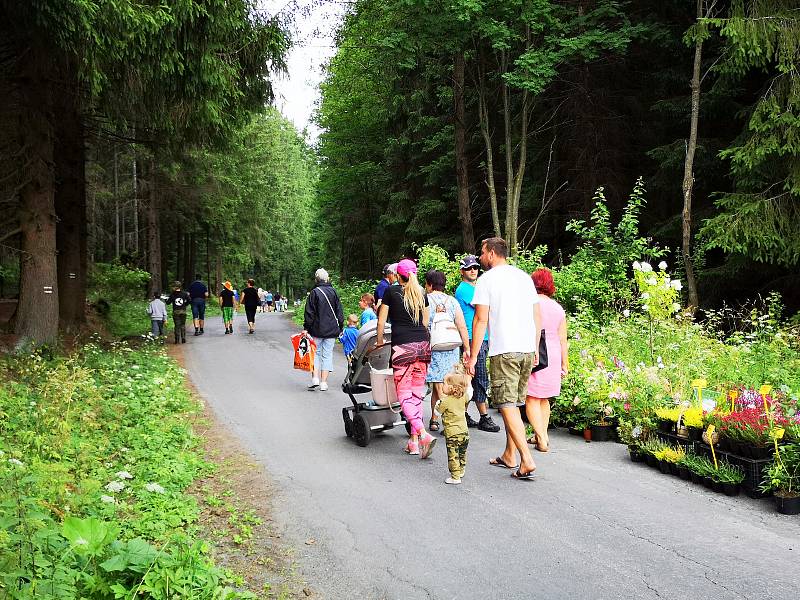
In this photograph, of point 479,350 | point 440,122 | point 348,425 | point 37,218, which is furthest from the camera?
point 440,122

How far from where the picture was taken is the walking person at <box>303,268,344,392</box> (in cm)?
1152

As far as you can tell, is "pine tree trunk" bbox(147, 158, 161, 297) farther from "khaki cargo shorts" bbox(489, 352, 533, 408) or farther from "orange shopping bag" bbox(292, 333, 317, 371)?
"khaki cargo shorts" bbox(489, 352, 533, 408)

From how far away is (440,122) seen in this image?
82.3 feet

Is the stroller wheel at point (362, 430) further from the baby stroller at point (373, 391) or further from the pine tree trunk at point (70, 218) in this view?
the pine tree trunk at point (70, 218)

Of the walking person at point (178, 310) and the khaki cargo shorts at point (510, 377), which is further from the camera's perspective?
the walking person at point (178, 310)

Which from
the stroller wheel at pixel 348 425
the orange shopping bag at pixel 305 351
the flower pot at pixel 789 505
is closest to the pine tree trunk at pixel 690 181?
the orange shopping bag at pixel 305 351

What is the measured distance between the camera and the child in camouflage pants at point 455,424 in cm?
615

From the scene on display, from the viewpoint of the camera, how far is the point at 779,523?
5082mm

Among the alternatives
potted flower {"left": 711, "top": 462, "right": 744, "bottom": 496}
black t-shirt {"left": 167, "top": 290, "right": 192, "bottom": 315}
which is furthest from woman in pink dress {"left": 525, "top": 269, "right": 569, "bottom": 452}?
black t-shirt {"left": 167, "top": 290, "right": 192, "bottom": 315}

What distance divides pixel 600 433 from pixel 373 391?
277 centimetres

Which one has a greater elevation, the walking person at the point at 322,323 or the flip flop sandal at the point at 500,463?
the walking person at the point at 322,323

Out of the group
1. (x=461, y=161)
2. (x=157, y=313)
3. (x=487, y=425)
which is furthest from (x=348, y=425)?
(x=461, y=161)

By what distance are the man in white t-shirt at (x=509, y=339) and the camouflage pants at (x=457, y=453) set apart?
18.2 inches

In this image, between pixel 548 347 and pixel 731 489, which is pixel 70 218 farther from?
pixel 731 489
